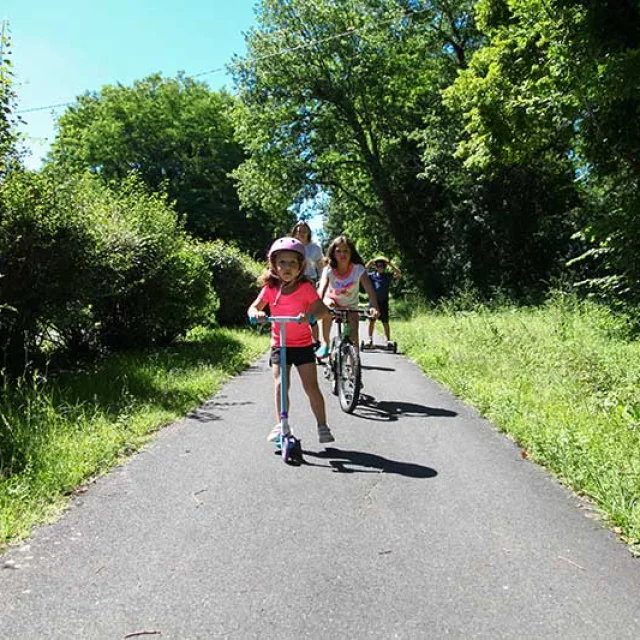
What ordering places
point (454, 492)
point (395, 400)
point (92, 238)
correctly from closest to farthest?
point (454, 492) < point (395, 400) < point (92, 238)

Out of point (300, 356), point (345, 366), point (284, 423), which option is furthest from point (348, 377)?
point (284, 423)

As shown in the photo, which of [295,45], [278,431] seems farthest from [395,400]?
[295,45]

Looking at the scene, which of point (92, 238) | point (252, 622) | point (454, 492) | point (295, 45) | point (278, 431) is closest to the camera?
point (252, 622)

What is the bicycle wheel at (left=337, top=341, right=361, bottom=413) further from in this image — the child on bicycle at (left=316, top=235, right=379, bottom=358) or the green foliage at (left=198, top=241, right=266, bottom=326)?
the green foliage at (left=198, top=241, right=266, bottom=326)

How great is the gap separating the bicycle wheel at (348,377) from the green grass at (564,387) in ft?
4.83

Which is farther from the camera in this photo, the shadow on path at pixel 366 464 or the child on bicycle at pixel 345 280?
the child on bicycle at pixel 345 280

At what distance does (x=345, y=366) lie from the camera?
22.9 feet

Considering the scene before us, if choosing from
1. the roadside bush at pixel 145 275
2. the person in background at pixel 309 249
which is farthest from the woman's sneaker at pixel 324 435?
the roadside bush at pixel 145 275

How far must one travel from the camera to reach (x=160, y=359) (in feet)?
31.6

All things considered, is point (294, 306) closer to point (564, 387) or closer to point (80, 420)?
point (80, 420)

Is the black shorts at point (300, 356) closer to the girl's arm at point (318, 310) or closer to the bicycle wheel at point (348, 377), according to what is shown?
the girl's arm at point (318, 310)

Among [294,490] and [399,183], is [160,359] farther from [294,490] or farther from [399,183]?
[399,183]

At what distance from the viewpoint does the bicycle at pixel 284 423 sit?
4859 millimetres

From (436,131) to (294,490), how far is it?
71.0 ft
